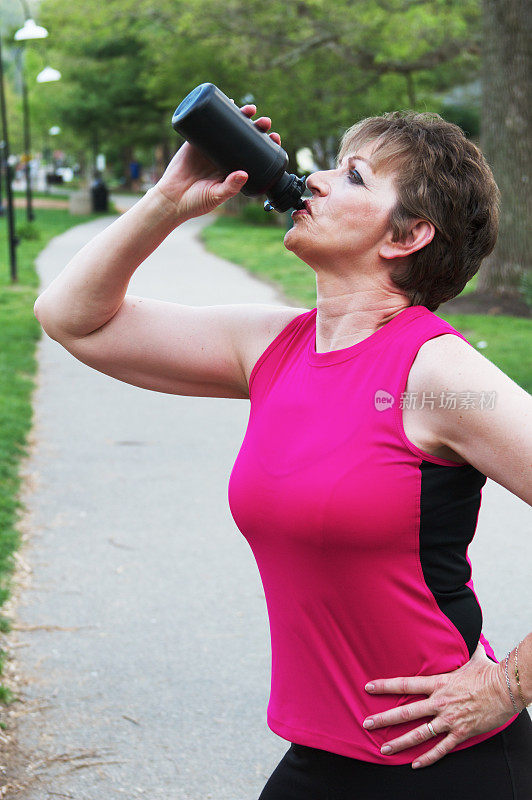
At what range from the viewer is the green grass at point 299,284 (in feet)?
31.9

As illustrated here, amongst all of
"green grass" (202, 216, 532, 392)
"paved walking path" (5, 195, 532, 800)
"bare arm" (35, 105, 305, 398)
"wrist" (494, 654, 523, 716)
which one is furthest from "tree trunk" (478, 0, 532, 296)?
"wrist" (494, 654, 523, 716)

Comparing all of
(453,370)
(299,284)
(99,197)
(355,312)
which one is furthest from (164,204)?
(99,197)

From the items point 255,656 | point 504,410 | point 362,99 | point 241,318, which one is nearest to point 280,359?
point 241,318

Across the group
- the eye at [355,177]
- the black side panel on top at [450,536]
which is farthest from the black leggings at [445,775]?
the eye at [355,177]

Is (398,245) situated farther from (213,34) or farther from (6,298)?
(213,34)

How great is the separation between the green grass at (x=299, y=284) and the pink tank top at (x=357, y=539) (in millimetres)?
6772

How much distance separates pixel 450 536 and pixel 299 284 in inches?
566

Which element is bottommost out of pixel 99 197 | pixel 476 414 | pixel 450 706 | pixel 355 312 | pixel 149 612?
pixel 99 197

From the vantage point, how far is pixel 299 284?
629 inches

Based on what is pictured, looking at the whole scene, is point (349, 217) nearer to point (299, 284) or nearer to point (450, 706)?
point (450, 706)

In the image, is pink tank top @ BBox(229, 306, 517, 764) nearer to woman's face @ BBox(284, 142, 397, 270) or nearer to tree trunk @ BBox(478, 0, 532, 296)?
woman's face @ BBox(284, 142, 397, 270)

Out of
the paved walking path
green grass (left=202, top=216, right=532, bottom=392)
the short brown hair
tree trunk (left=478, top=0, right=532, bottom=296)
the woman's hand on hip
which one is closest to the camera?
the woman's hand on hip

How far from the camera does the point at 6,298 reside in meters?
14.0

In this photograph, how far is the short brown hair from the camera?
187 centimetres
